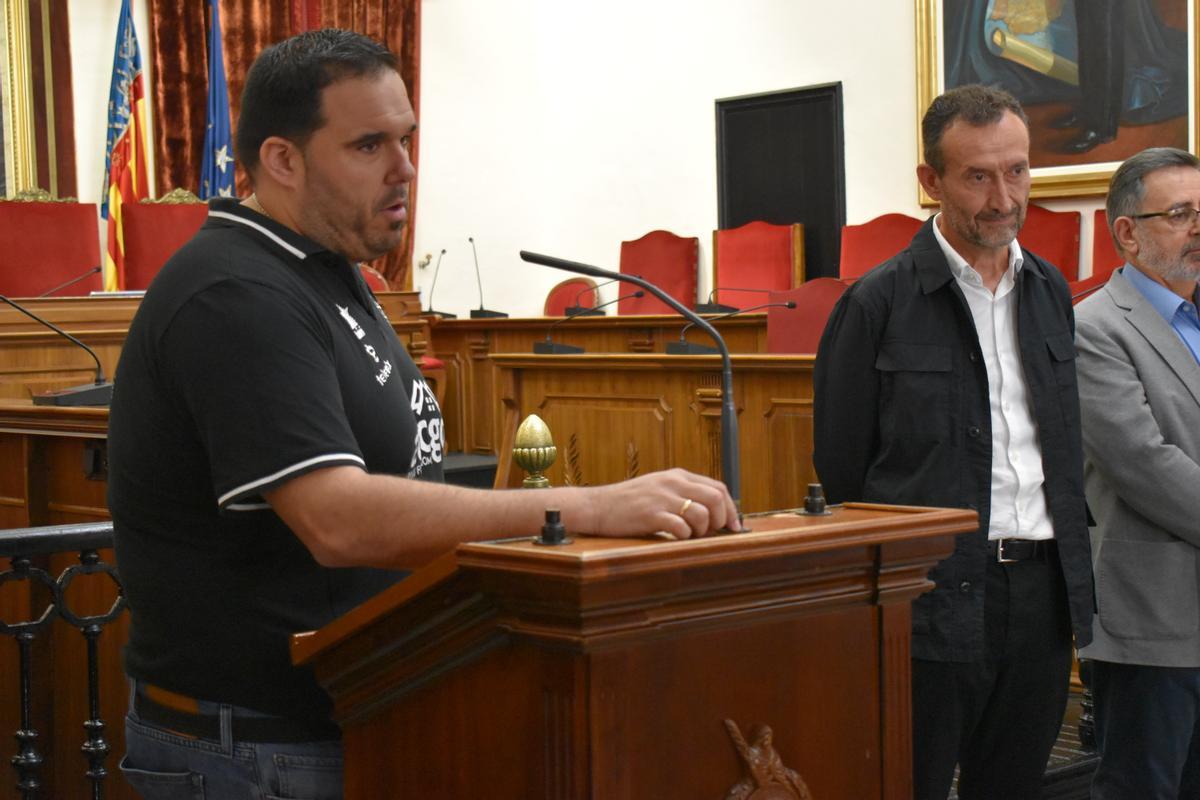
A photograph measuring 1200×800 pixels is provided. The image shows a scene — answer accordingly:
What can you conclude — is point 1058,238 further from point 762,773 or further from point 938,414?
point 762,773

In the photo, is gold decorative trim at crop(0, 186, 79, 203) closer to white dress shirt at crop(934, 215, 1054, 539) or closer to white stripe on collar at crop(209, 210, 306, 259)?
white dress shirt at crop(934, 215, 1054, 539)

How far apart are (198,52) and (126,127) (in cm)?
82

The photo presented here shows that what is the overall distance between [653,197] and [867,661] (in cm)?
960

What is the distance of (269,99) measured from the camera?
1.58 meters

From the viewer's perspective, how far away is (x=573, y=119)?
1141 centimetres

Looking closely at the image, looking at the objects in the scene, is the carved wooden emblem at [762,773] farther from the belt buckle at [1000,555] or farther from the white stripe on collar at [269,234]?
the belt buckle at [1000,555]

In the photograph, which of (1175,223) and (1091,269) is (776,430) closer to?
(1175,223)

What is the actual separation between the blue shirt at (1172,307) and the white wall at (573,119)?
7.33m

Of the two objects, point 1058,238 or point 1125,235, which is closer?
point 1125,235

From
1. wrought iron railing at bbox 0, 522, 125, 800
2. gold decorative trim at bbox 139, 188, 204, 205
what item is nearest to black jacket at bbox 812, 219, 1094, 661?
wrought iron railing at bbox 0, 522, 125, 800

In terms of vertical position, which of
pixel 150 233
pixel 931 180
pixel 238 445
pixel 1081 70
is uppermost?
pixel 1081 70

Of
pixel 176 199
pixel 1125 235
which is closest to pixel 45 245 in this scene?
pixel 176 199

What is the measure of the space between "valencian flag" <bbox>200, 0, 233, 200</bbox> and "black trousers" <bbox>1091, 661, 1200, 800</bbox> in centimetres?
804

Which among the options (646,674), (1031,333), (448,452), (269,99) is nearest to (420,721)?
(646,674)
